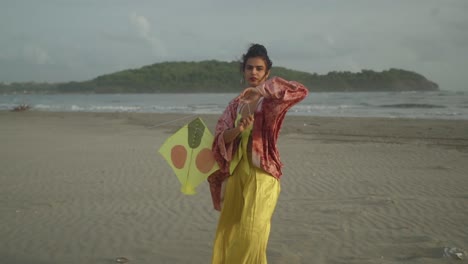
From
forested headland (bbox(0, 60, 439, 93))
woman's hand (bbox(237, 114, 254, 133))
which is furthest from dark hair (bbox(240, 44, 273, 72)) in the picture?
forested headland (bbox(0, 60, 439, 93))

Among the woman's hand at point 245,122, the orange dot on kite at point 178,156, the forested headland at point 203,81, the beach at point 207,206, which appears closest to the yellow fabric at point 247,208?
the woman's hand at point 245,122

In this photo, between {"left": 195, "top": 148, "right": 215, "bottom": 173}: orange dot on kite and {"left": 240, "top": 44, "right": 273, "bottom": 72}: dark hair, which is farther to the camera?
{"left": 195, "top": 148, "right": 215, "bottom": 173}: orange dot on kite

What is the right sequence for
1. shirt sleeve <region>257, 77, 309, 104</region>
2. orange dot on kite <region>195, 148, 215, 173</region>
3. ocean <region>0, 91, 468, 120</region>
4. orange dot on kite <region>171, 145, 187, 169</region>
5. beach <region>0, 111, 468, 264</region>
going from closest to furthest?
shirt sleeve <region>257, 77, 309, 104</region>, orange dot on kite <region>195, 148, 215, 173</region>, orange dot on kite <region>171, 145, 187, 169</region>, beach <region>0, 111, 468, 264</region>, ocean <region>0, 91, 468, 120</region>

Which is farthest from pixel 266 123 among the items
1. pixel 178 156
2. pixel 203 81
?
pixel 203 81

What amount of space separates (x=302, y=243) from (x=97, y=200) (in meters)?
3.40

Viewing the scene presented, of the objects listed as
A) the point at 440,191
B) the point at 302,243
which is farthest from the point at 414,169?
the point at 302,243

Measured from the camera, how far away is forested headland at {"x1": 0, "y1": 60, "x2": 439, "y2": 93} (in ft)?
239

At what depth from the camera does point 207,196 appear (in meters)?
6.99

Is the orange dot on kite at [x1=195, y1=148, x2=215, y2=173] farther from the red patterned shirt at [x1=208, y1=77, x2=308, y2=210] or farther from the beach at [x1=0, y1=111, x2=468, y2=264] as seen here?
the beach at [x1=0, y1=111, x2=468, y2=264]

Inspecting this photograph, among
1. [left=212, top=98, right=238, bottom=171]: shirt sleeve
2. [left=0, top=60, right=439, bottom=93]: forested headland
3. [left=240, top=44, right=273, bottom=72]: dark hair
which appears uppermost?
[left=0, top=60, right=439, bottom=93]: forested headland

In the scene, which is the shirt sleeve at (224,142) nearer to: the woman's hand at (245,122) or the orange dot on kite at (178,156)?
the woman's hand at (245,122)

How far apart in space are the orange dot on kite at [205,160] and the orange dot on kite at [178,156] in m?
0.14

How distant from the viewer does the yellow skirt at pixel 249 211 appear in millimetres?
2833

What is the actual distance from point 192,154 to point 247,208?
0.63 metres
